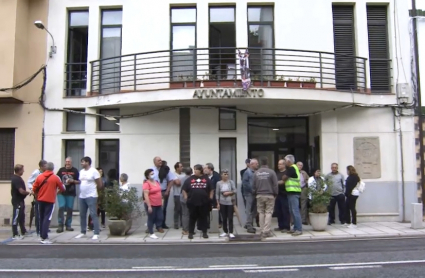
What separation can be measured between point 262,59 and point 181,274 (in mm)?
7745

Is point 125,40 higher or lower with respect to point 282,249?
higher

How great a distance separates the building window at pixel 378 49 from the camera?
45.3ft

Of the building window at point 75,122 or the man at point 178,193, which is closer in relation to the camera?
the man at point 178,193

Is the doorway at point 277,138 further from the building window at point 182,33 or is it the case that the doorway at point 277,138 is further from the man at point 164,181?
the man at point 164,181

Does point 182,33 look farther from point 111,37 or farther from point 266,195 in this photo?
point 266,195

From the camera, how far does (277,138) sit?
46.9 ft

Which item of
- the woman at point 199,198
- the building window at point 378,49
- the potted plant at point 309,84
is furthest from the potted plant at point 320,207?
the building window at point 378,49

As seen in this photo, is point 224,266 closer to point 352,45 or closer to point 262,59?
point 262,59

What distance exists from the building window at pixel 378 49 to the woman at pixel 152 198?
7.69 m

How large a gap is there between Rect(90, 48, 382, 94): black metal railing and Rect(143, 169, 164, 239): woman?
9.83 feet

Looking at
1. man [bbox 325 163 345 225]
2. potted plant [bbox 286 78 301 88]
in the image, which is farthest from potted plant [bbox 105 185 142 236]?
man [bbox 325 163 345 225]

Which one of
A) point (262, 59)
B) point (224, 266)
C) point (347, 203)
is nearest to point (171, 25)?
point (262, 59)

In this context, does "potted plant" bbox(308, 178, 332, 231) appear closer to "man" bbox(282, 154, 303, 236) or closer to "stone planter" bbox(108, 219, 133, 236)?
"man" bbox(282, 154, 303, 236)

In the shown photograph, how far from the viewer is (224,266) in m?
7.15
